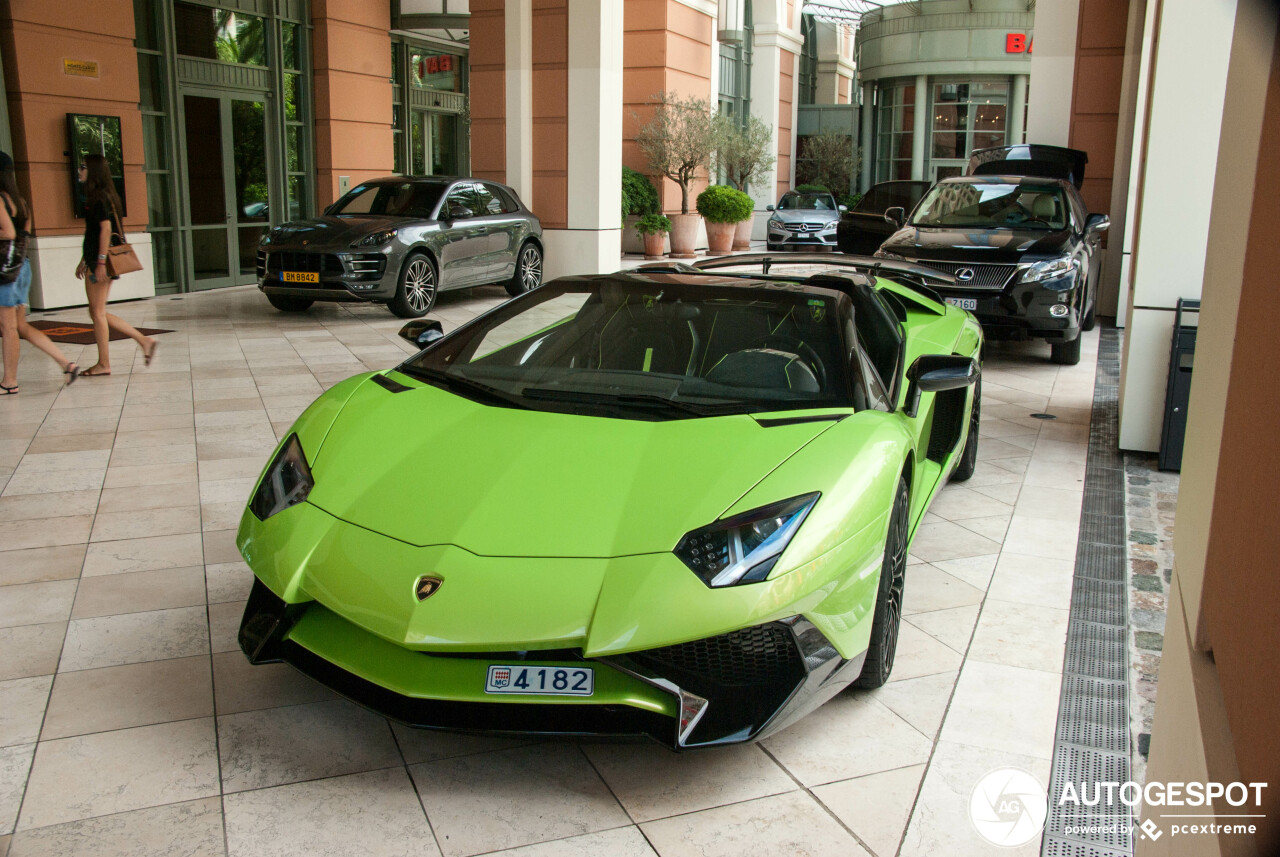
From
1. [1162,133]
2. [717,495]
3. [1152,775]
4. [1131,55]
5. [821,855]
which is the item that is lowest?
[821,855]

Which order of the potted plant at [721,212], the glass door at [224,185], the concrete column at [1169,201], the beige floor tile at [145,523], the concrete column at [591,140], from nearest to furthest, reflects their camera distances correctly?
the beige floor tile at [145,523]
the concrete column at [1169,201]
the glass door at [224,185]
the concrete column at [591,140]
the potted plant at [721,212]

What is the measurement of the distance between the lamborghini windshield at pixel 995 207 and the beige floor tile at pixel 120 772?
9.27 meters

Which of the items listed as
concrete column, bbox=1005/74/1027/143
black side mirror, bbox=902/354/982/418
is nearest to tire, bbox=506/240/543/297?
black side mirror, bbox=902/354/982/418

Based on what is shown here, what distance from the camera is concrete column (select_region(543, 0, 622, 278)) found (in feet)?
50.2

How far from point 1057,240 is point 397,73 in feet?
45.9

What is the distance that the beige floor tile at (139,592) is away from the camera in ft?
13.5

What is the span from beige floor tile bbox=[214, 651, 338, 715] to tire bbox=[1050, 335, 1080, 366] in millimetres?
8320

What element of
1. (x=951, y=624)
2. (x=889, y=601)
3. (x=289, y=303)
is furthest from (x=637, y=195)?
(x=889, y=601)

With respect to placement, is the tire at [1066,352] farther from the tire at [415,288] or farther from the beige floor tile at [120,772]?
the beige floor tile at [120,772]

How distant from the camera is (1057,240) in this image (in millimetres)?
9922

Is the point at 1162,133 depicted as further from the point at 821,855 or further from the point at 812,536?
the point at 821,855

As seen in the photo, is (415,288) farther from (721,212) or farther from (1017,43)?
(1017,43)

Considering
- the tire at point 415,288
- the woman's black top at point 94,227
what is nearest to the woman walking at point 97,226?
the woman's black top at point 94,227

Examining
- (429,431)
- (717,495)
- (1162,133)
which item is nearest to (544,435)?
(429,431)
